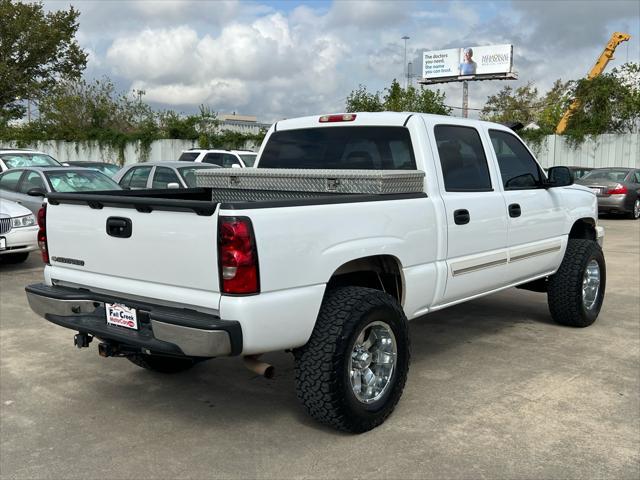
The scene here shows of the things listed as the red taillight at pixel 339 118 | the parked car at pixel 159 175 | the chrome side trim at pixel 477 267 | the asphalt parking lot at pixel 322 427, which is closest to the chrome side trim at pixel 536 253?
the chrome side trim at pixel 477 267

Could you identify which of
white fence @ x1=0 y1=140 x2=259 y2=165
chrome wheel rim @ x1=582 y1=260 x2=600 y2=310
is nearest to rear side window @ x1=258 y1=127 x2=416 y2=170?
chrome wheel rim @ x1=582 y1=260 x2=600 y2=310

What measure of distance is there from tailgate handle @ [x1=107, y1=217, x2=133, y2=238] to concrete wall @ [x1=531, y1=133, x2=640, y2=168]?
1054 inches

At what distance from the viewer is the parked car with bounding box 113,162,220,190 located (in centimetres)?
1239

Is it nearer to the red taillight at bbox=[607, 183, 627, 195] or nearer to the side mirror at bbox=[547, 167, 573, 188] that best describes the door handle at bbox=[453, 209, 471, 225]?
the side mirror at bbox=[547, 167, 573, 188]

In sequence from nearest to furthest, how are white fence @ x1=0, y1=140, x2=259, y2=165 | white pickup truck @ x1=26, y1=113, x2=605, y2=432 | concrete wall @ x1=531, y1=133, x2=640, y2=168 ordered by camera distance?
white pickup truck @ x1=26, y1=113, x2=605, y2=432, concrete wall @ x1=531, y1=133, x2=640, y2=168, white fence @ x1=0, y1=140, x2=259, y2=165

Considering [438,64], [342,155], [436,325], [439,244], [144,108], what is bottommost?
[436,325]

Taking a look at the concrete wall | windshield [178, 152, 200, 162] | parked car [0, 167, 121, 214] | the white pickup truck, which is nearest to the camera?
the white pickup truck

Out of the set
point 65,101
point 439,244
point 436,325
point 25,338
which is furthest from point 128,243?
point 65,101

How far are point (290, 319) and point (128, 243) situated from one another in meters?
1.04

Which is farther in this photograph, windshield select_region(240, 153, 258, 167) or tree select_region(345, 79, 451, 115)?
tree select_region(345, 79, 451, 115)

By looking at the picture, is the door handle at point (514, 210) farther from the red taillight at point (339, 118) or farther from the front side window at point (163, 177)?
the front side window at point (163, 177)

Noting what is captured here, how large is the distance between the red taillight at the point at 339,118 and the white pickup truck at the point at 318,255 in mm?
11

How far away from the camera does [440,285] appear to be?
4.79 m

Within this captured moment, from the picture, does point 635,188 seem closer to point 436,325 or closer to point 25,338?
point 436,325
